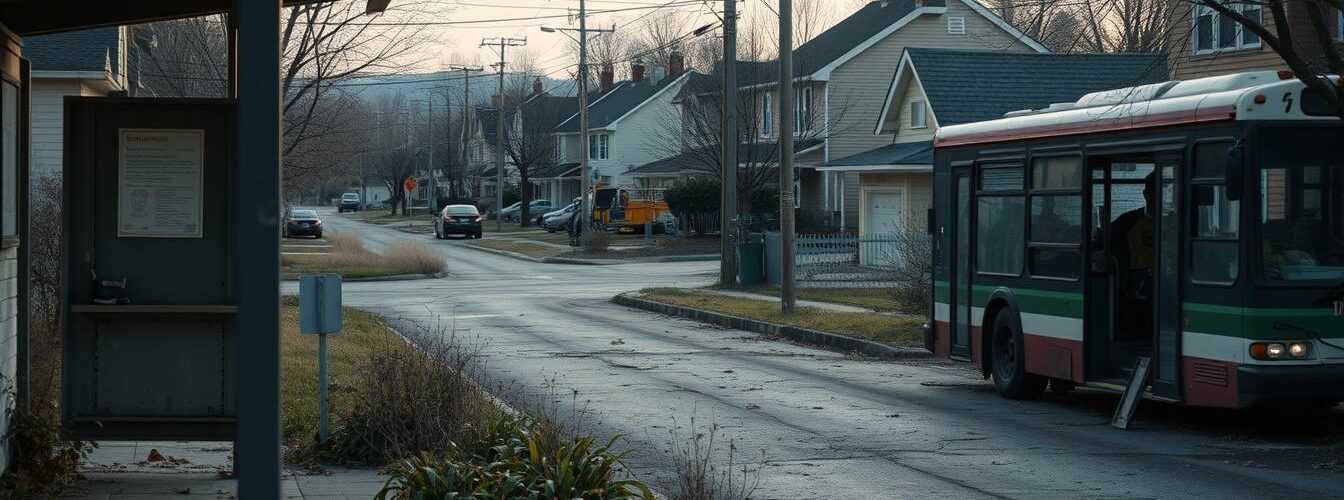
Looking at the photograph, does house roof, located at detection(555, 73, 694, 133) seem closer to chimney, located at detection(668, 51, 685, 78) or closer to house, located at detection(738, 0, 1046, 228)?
chimney, located at detection(668, 51, 685, 78)

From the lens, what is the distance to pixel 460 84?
4710 inches

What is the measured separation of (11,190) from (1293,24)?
741 inches

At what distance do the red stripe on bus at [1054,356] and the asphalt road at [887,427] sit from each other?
360 mm

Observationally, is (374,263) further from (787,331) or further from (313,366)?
(313,366)

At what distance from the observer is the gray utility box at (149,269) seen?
8469mm

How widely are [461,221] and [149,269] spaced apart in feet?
196

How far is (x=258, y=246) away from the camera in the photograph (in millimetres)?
5195

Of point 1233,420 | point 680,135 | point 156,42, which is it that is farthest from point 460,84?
point 1233,420

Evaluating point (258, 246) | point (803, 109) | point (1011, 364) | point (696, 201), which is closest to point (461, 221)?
point (696, 201)

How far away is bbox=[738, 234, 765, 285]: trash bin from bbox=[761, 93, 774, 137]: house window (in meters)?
18.8

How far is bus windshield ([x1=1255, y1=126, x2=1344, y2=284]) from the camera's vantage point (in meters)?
10.9

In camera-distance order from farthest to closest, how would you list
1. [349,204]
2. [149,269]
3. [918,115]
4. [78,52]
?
[349,204], [918,115], [78,52], [149,269]

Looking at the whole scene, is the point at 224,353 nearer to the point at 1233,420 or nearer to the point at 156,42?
the point at 1233,420

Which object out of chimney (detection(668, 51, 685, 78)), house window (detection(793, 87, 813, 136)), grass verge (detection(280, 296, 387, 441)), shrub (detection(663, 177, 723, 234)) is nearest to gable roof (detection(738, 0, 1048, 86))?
house window (detection(793, 87, 813, 136))
